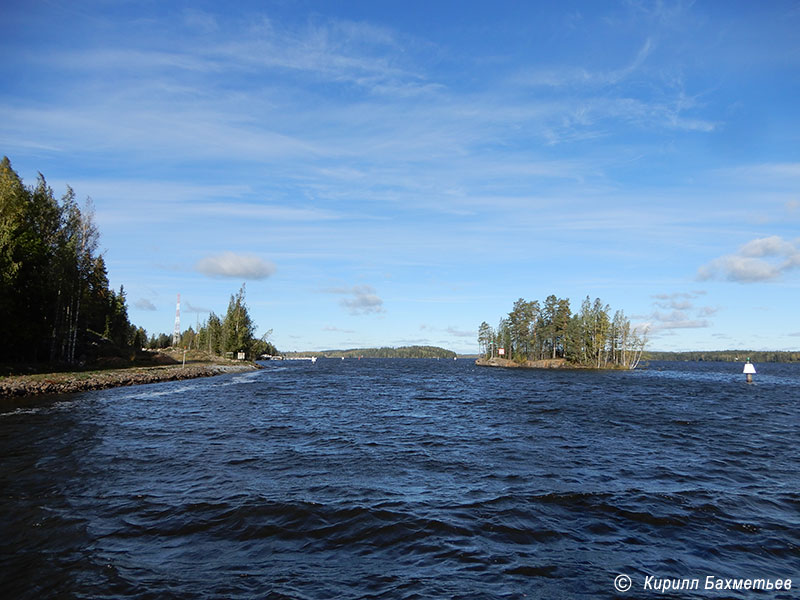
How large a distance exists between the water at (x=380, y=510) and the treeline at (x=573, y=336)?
12252 centimetres

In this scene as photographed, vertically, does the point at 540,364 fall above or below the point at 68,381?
below

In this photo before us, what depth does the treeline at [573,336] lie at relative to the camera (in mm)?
143250

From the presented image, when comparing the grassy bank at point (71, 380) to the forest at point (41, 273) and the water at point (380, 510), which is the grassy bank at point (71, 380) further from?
the water at point (380, 510)

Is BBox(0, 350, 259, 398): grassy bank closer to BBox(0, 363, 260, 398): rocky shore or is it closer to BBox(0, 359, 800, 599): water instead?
BBox(0, 363, 260, 398): rocky shore

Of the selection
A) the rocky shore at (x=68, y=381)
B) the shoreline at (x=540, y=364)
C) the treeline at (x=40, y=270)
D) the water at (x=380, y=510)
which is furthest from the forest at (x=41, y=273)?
the shoreline at (x=540, y=364)

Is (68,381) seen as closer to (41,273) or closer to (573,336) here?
(41,273)

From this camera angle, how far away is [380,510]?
12.7 meters

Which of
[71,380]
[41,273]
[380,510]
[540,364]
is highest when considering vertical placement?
[41,273]

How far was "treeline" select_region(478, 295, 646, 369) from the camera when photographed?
143250 mm

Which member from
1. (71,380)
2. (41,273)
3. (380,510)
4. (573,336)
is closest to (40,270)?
(41,273)

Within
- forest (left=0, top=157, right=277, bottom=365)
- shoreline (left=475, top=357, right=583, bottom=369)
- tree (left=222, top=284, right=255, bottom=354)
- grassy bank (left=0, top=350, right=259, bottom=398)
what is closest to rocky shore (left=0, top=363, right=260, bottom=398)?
grassy bank (left=0, top=350, right=259, bottom=398)

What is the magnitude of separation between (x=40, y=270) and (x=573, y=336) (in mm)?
132213

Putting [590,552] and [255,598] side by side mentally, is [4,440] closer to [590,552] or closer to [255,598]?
[255,598]

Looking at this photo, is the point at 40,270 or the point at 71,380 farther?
the point at 40,270
